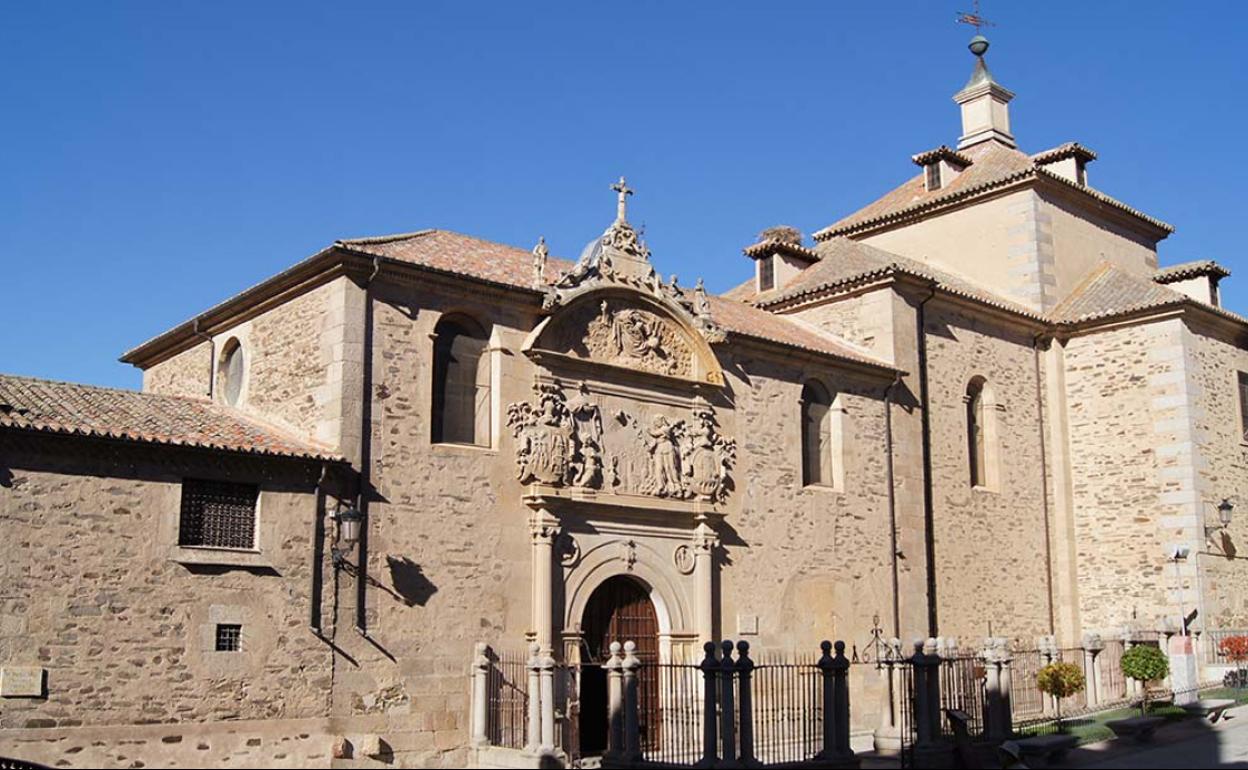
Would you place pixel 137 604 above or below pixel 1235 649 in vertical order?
above

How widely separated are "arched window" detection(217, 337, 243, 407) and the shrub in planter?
593 inches

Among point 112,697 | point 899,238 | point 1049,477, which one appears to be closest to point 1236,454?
point 1049,477

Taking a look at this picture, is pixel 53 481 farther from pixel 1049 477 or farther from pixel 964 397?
pixel 1049 477

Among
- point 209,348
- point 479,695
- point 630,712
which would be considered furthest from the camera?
point 209,348

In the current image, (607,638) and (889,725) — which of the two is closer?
(889,725)

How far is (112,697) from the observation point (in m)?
14.7

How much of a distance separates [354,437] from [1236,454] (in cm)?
1912

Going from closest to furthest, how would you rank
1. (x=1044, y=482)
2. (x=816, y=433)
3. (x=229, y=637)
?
(x=229, y=637) → (x=816, y=433) → (x=1044, y=482)

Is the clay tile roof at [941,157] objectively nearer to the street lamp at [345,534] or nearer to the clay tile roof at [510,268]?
the clay tile roof at [510,268]

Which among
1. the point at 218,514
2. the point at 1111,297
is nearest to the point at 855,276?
the point at 1111,297

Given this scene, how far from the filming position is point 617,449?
19.7m

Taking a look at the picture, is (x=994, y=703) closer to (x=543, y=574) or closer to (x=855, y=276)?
(x=543, y=574)

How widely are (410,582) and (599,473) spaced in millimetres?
3461

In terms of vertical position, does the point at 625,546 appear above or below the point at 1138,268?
below
